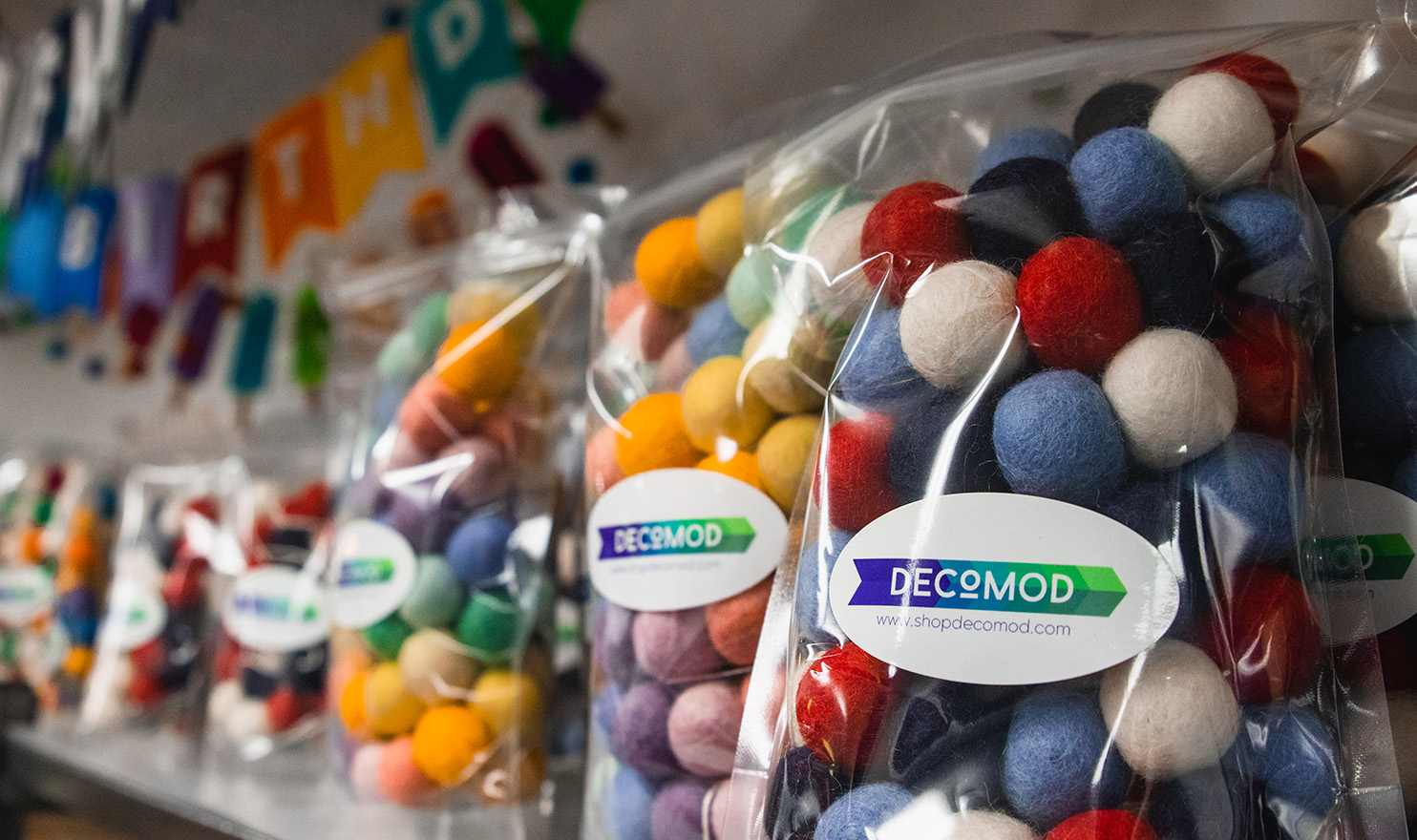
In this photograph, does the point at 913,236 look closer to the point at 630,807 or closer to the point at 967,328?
the point at 967,328

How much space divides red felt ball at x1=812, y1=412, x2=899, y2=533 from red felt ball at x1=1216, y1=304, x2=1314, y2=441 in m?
0.14

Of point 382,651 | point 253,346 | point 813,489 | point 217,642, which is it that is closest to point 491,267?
point 382,651

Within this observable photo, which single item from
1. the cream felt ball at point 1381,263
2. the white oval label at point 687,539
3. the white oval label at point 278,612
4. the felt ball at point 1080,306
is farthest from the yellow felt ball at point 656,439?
the white oval label at point 278,612

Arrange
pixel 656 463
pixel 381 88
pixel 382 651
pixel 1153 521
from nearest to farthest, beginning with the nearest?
pixel 1153 521, pixel 656 463, pixel 382 651, pixel 381 88

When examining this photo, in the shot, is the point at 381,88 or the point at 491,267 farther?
the point at 381,88

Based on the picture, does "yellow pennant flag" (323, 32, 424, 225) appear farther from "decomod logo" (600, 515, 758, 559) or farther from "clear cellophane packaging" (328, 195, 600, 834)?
"decomod logo" (600, 515, 758, 559)

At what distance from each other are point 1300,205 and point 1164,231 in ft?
0.26

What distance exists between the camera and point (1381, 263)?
1.41 feet

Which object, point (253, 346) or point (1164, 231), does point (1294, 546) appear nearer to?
point (1164, 231)

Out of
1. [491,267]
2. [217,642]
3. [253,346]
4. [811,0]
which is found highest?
[811,0]

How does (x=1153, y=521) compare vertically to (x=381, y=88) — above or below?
below

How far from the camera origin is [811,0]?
92 cm

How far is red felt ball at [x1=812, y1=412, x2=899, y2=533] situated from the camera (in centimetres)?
41

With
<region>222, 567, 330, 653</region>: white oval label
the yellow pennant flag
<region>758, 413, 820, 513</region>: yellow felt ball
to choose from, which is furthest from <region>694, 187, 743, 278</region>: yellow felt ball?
the yellow pennant flag
